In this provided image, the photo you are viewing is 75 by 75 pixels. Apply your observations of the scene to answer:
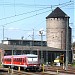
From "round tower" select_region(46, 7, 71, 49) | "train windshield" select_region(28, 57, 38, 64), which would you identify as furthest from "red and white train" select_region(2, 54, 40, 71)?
"round tower" select_region(46, 7, 71, 49)

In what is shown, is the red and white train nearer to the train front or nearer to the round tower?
the train front

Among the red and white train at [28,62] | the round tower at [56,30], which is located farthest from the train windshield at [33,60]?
the round tower at [56,30]

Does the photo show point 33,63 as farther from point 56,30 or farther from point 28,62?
point 56,30

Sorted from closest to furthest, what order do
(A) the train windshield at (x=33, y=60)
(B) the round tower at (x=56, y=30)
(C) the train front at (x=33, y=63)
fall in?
(C) the train front at (x=33, y=63), (A) the train windshield at (x=33, y=60), (B) the round tower at (x=56, y=30)

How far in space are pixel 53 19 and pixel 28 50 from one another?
2559cm

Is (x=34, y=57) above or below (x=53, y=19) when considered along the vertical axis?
below

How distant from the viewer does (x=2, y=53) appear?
9494 centimetres

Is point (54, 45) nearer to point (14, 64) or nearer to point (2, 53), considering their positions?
point (2, 53)

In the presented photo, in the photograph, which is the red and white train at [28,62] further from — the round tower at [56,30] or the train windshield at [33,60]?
the round tower at [56,30]

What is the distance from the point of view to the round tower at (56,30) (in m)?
117

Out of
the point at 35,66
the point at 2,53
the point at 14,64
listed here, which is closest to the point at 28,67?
the point at 35,66

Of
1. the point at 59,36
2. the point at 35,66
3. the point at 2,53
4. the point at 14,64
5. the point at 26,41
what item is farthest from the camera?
the point at 26,41

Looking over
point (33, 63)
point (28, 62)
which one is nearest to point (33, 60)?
point (33, 63)

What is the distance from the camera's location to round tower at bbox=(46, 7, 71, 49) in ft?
383
